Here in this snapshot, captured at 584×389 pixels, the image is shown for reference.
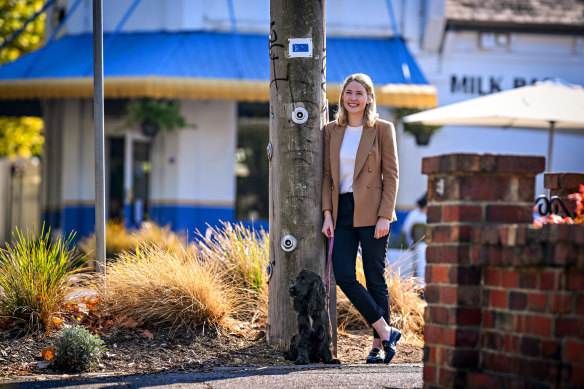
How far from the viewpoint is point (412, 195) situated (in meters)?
14.1

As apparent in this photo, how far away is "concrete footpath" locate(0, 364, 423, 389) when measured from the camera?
4.06 metres

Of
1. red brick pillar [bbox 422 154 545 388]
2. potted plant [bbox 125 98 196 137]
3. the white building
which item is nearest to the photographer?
red brick pillar [bbox 422 154 545 388]

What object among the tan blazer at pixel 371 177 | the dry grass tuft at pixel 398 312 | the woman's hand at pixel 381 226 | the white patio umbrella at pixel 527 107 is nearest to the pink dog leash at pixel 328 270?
the tan blazer at pixel 371 177

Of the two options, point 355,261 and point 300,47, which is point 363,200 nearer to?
point 355,261

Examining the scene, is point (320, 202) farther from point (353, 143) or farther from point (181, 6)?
point (181, 6)

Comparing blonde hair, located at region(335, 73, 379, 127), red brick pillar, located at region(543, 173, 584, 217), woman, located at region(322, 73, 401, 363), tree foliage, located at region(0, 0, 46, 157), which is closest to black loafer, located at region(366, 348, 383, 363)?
woman, located at region(322, 73, 401, 363)

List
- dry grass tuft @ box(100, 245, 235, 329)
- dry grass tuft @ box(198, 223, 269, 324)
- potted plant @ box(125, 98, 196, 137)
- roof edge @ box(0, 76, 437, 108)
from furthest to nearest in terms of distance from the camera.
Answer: potted plant @ box(125, 98, 196, 137)
roof edge @ box(0, 76, 437, 108)
dry grass tuft @ box(198, 223, 269, 324)
dry grass tuft @ box(100, 245, 235, 329)

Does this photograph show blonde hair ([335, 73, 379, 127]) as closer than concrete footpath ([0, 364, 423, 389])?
No

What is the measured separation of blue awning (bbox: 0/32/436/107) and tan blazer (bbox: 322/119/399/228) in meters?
7.19

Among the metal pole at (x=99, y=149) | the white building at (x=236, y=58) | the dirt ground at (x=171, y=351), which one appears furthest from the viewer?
the white building at (x=236, y=58)

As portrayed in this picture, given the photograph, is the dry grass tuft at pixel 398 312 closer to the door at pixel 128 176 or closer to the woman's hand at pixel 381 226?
the woman's hand at pixel 381 226

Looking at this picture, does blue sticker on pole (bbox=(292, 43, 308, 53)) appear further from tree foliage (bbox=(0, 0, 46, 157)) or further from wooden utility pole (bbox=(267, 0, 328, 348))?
tree foliage (bbox=(0, 0, 46, 157))

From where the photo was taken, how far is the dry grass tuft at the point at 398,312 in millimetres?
6121

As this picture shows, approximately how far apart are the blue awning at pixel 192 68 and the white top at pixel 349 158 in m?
7.15
